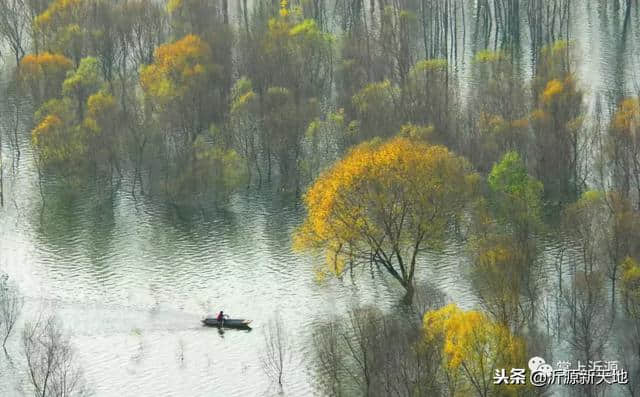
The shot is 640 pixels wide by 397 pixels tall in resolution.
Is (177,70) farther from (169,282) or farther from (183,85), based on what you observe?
(169,282)

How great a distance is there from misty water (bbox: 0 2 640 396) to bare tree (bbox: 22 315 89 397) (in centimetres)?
82

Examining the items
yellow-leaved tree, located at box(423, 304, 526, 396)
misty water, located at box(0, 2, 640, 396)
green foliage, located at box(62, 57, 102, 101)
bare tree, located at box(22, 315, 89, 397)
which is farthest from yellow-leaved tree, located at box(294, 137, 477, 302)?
green foliage, located at box(62, 57, 102, 101)

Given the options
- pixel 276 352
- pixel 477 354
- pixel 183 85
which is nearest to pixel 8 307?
pixel 276 352

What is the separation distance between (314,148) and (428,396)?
31043 millimetres

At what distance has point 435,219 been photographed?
6341 centimetres

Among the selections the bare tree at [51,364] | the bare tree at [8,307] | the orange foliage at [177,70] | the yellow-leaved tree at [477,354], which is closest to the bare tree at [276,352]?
the bare tree at [51,364]

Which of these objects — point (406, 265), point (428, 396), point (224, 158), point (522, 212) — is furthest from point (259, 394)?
point (224, 158)

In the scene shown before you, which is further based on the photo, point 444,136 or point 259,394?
point 444,136

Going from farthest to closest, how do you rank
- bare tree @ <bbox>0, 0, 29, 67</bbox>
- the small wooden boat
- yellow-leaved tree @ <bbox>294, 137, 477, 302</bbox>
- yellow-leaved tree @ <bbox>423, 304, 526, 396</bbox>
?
bare tree @ <bbox>0, 0, 29, 67</bbox>
yellow-leaved tree @ <bbox>294, 137, 477, 302</bbox>
the small wooden boat
yellow-leaved tree @ <bbox>423, 304, 526, 396</bbox>

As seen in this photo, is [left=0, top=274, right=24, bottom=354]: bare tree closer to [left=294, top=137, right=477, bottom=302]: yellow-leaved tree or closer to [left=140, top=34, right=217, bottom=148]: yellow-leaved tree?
[left=294, top=137, right=477, bottom=302]: yellow-leaved tree

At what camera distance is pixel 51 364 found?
55812 mm

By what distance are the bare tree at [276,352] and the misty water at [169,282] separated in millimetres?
400

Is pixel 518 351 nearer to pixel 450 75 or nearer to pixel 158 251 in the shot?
pixel 158 251

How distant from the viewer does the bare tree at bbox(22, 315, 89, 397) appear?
179 feet
